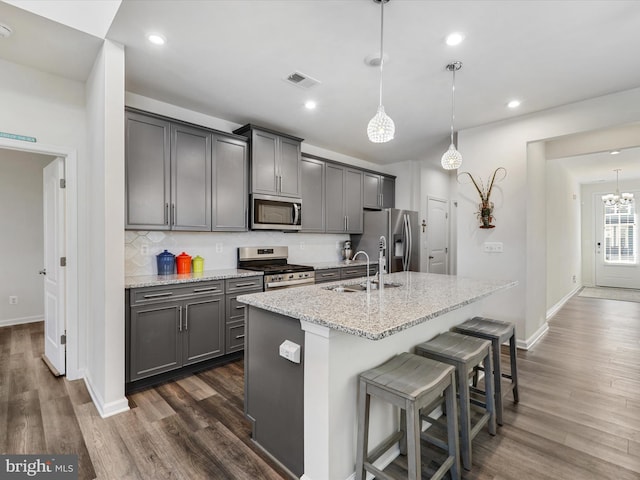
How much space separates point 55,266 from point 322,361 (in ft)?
9.63

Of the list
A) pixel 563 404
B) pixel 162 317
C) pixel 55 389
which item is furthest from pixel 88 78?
pixel 563 404

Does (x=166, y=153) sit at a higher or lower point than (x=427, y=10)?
lower

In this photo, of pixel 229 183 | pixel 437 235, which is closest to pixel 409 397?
pixel 229 183

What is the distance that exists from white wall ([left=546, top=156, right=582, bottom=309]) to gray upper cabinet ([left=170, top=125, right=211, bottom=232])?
5.03 meters

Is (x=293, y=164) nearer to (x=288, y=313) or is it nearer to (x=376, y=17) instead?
(x=376, y=17)

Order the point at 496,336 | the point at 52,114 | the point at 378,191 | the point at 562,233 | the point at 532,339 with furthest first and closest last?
the point at 562,233 → the point at 378,191 → the point at 532,339 → the point at 52,114 → the point at 496,336

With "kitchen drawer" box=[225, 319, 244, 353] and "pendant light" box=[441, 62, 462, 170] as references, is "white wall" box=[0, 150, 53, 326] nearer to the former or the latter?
"kitchen drawer" box=[225, 319, 244, 353]

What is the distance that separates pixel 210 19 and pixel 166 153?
140 centimetres

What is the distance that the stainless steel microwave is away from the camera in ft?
12.4

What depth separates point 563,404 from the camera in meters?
2.47

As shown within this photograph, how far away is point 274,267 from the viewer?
396 centimetres

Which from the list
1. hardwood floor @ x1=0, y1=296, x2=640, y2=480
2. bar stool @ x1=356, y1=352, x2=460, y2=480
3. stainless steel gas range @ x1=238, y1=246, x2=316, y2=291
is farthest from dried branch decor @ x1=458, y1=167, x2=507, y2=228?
bar stool @ x1=356, y1=352, x2=460, y2=480

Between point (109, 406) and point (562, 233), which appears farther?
point (562, 233)

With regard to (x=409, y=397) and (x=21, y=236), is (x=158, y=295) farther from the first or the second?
(x=21, y=236)
